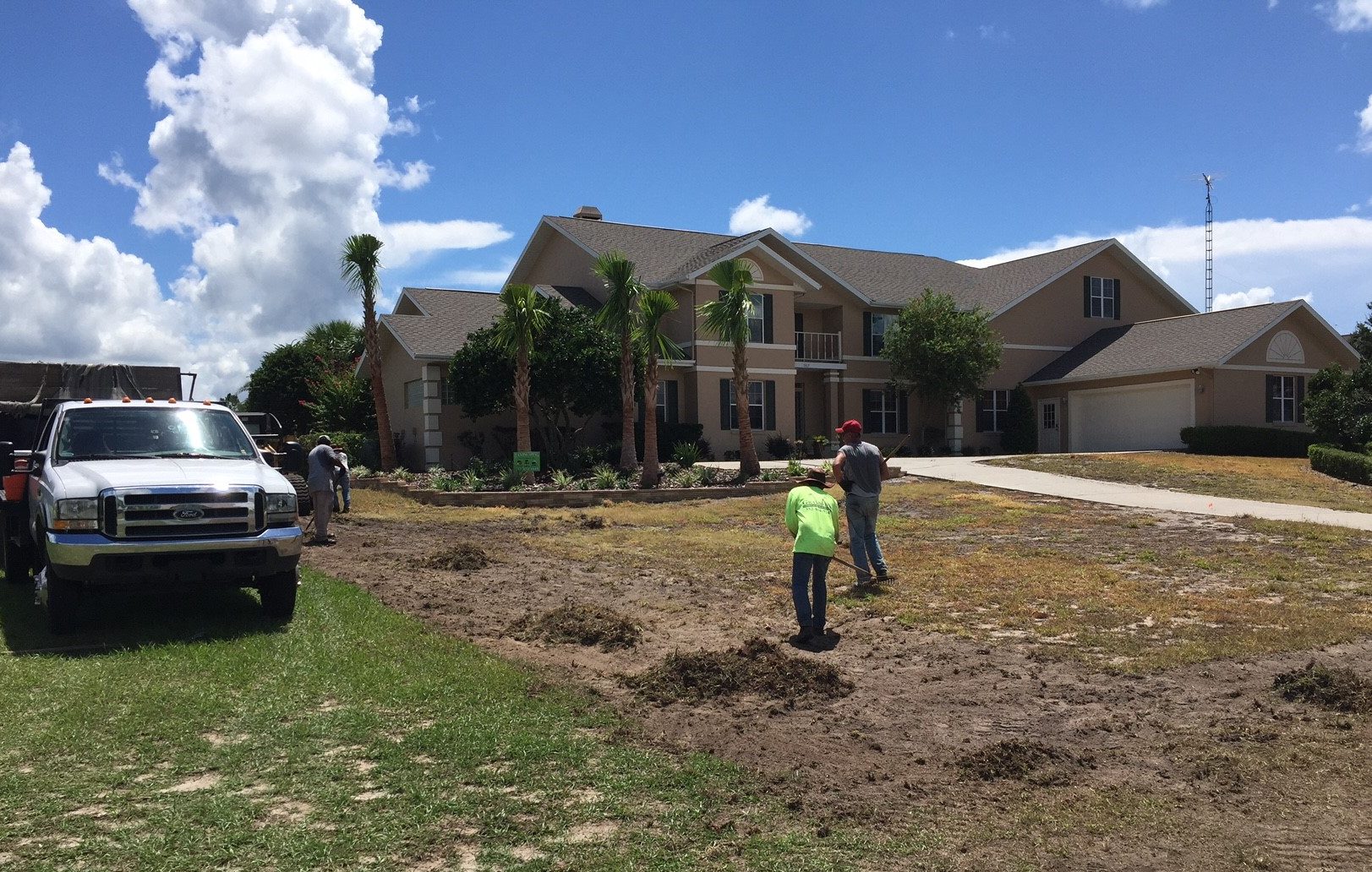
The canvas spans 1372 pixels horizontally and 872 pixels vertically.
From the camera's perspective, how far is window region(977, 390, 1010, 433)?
119 feet

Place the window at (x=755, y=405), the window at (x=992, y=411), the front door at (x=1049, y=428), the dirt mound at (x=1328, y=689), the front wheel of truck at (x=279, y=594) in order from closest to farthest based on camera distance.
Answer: the dirt mound at (x=1328, y=689) → the front wheel of truck at (x=279, y=594) → the window at (x=755, y=405) → the window at (x=992, y=411) → the front door at (x=1049, y=428)

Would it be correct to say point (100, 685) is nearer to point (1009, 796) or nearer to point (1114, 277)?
point (1009, 796)

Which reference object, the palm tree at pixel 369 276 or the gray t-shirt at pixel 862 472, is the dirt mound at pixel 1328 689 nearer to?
the gray t-shirt at pixel 862 472

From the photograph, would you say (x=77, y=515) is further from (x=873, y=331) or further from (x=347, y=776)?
(x=873, y=331)

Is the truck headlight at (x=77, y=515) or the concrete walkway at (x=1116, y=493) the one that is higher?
the truck headlight at (x=77, y=515)

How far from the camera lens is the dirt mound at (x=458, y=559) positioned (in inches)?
510

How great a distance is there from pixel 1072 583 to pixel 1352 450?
A: 811 inches

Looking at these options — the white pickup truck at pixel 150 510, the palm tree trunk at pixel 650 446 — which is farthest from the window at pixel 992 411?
the white pickup truck at pixel 150 510

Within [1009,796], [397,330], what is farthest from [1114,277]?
[1009,796]

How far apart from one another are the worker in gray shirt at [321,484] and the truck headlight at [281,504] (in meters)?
5.99

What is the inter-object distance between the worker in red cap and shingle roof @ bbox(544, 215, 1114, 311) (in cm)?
1958

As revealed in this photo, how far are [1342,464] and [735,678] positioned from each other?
22.7m

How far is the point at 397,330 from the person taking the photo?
29000mm

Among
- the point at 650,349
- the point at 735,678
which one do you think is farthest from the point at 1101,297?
the point at 735,678
